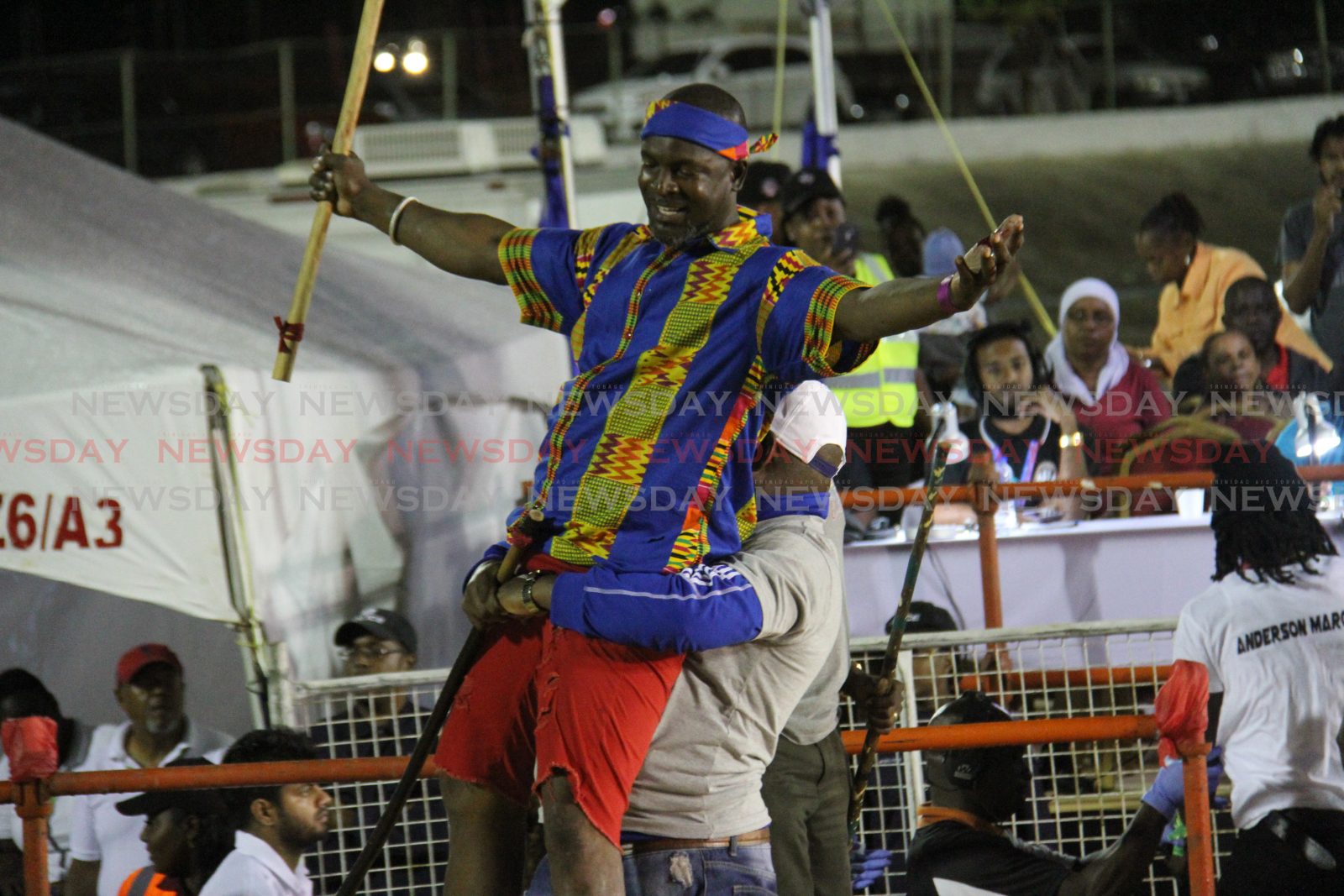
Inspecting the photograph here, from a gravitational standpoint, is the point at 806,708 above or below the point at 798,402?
below

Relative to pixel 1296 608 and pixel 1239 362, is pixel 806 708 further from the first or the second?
pixel 1239 362

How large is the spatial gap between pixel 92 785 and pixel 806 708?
1639 mm

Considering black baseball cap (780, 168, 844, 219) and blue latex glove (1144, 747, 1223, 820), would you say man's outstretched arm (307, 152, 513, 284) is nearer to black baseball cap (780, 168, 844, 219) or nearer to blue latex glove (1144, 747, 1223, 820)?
blue latex glove (1144, 747, 1223, 820)

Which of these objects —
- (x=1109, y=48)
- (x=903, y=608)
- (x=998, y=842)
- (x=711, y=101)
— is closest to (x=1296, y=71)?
(x=1109, y=48)

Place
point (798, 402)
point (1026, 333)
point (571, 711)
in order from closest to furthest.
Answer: point (571, 711) → point (798, 402) → point (1026, 333)

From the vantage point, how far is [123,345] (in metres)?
5.15

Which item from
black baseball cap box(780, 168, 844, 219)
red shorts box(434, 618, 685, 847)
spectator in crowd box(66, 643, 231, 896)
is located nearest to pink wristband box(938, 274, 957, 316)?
red shorts box(434, 618, 685, 847)

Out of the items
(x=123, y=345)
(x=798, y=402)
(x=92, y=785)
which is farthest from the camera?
(x=123, y=345)

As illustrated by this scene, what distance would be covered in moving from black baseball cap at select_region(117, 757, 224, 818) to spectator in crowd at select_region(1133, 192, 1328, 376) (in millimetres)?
4865

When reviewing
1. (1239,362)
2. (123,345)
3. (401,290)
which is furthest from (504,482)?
(1239,362)

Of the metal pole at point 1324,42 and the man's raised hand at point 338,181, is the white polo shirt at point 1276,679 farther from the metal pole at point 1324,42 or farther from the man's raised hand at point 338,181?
the metal pole at point 1324,42

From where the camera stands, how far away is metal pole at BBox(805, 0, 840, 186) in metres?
8.43

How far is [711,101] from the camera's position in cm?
306

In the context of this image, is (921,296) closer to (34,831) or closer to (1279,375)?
(34,831)
